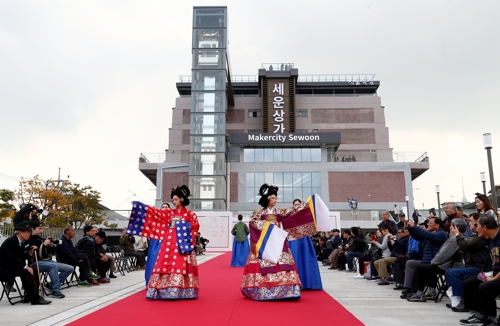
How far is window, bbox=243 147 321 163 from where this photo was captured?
38.2 meters

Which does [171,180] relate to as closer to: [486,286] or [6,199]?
[6,199]

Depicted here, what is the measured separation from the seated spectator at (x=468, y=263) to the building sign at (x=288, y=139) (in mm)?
31843

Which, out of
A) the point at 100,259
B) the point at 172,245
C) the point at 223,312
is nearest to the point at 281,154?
the point at 100,259

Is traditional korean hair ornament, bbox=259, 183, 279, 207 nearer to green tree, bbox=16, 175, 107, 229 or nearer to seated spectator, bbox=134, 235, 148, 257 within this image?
seated spectator, bbox=134, 235, 148, 257

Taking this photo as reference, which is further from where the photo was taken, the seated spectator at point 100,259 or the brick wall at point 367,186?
the brick wall at point 367,186

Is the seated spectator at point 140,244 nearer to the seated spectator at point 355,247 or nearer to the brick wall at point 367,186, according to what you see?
the seated spectator at point 355,247

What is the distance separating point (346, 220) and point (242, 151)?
10479mm

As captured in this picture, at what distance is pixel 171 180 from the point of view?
40.0 metres

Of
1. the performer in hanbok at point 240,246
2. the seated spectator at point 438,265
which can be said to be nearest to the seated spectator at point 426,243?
the seated spectator at point 438,265

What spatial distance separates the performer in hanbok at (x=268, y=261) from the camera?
6.15 meters

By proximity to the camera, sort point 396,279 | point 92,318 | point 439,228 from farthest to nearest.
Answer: point 396,279, point 439,228, point 92,318

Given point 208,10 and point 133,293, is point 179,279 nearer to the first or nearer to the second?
point 133,293

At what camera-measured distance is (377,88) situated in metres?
49.2

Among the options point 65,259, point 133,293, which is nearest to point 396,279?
point 133,293
